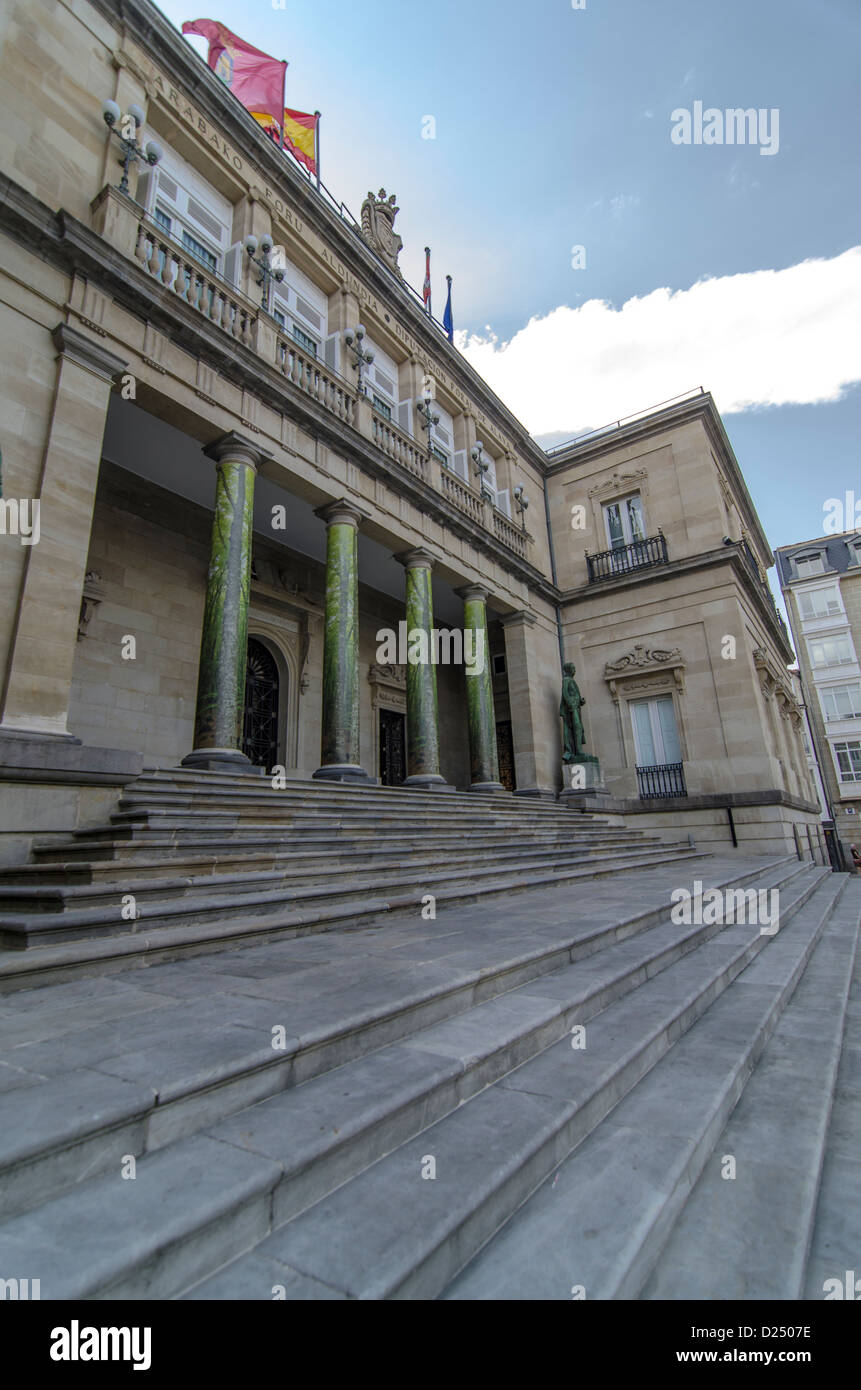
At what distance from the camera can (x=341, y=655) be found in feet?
33.3

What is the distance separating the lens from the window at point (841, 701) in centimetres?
3688

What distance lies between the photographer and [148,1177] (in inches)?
66.5

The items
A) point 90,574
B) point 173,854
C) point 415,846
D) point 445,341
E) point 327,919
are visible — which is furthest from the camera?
point 445,341

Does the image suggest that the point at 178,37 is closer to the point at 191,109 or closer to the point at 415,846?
the point at 191,109

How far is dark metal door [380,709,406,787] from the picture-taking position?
15.2 metres

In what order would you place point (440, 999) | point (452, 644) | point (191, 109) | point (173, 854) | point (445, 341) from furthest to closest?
point (452, 644)
point (445, 341)
point (191, 109)
point (173, 854)
point (440, 999)

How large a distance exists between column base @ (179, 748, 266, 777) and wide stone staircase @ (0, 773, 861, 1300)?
9.26ft

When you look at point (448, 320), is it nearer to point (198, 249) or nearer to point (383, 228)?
point (383, 228)

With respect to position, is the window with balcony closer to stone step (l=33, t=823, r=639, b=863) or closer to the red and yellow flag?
the red and yellow flag

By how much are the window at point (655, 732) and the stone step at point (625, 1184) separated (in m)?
13.5

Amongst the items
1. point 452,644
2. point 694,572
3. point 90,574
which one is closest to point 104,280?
point 90,574

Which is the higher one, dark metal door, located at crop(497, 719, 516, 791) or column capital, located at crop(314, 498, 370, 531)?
column capital, located at crop(314, 498, 370, 531)

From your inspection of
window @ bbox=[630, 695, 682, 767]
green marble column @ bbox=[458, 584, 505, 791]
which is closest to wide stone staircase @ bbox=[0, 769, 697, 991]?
green marble column @ bbox=[458, 584, 505, 791]
